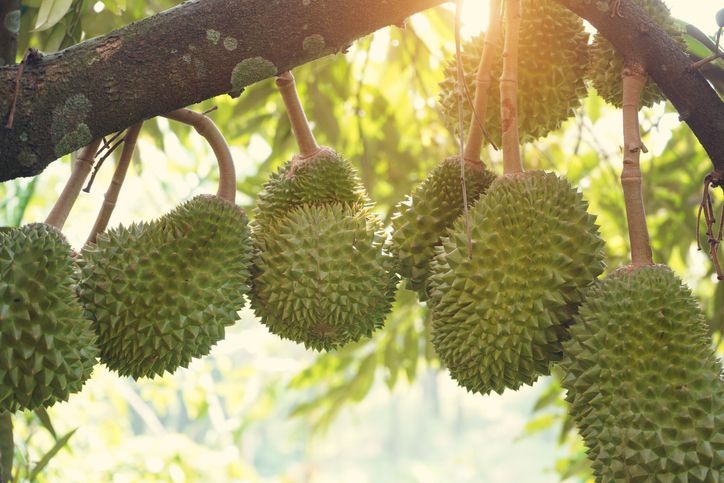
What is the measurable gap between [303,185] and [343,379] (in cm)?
255

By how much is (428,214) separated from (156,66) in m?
0.62

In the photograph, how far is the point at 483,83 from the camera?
1567 mm

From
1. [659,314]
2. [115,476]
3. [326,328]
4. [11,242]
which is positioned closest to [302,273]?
[326,328]

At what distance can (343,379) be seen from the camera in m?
4.07

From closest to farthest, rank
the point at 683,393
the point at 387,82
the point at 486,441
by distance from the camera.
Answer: the point at 683,393 < the point at 387,82 < the point at 486,441

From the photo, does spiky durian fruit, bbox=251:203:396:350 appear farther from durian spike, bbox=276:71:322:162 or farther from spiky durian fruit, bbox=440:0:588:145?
spiky durian fruit, bbox=440:0:588:145

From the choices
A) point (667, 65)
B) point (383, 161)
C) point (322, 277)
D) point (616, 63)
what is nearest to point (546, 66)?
point (616, 63)

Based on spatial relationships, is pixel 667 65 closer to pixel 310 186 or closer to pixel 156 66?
pixel 310 186

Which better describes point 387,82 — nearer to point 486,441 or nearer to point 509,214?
point 509,214

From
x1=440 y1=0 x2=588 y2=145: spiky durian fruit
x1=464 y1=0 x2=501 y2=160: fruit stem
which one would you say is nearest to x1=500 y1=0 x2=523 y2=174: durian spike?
x1=464 y1=0 x2=501 y2=160: fruit stem

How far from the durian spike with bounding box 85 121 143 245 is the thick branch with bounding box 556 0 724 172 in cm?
90

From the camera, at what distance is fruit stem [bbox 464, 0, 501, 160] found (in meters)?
1.54

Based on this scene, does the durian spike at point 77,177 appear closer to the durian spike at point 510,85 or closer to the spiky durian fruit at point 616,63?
the durian spike at point 510,85

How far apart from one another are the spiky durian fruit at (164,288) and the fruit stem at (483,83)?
1.73 ft
